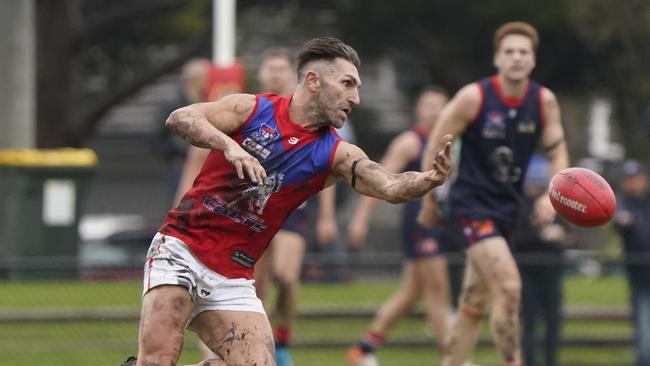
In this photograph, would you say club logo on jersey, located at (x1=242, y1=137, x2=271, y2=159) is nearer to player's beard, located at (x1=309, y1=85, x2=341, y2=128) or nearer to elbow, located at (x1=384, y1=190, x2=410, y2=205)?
player's beard, located at (x1=309, y1=85, x2=341, y2=128)

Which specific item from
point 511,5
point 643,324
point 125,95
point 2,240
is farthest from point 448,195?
point 125,95

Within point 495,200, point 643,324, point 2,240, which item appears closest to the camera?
point 495,200

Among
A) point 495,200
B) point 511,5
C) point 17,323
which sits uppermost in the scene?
point 511,5

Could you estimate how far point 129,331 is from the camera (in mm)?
13594

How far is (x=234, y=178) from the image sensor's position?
25.6 ft

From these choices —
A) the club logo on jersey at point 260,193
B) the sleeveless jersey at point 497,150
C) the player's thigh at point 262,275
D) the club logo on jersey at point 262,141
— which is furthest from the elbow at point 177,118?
the player's thigh at point 262,275

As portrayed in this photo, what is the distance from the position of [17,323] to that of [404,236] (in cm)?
339

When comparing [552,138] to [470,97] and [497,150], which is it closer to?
[497,150]

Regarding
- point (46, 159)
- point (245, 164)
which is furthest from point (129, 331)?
point (245, 164)

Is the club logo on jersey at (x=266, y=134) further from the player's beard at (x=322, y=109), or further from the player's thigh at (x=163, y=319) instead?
the player's thigh at (x=163, y=319)

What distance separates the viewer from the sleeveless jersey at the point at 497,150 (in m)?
10.5

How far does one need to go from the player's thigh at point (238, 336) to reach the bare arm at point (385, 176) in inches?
33.8

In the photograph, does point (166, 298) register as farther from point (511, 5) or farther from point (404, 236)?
point (511, 5)

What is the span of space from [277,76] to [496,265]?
2.61 meters
